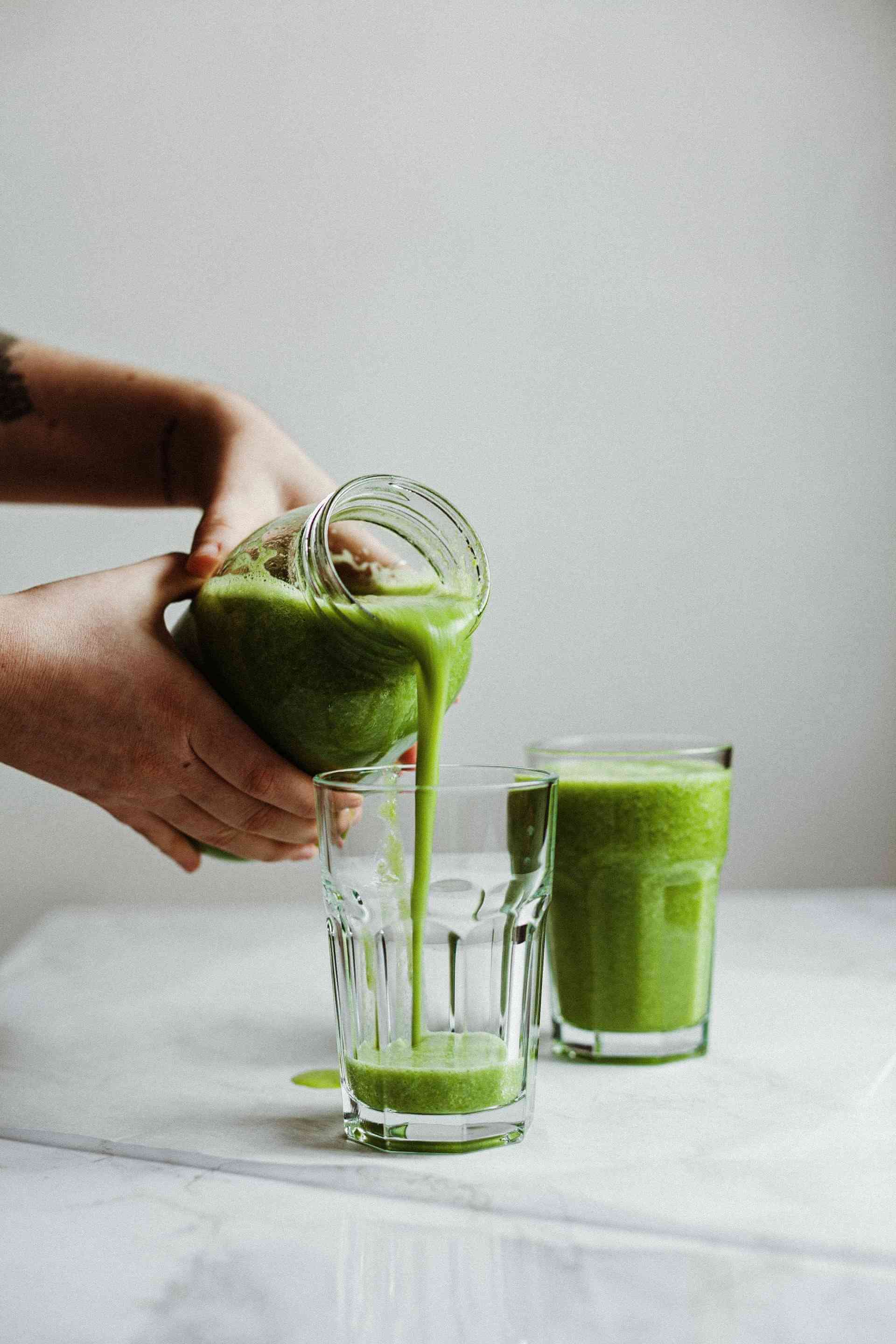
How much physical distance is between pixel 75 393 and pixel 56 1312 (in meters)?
0.97

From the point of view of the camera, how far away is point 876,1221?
59 cm

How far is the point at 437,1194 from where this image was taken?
2.07ft

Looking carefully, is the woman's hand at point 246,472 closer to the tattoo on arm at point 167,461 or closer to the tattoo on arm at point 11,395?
the tattoo on arm at point 167,461

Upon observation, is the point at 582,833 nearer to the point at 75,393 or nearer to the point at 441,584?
the point at 441,584

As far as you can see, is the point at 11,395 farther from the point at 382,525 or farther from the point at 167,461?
the point at 382,525

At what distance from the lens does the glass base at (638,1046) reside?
0.87 meters

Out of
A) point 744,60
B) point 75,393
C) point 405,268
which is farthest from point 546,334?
point 75,393

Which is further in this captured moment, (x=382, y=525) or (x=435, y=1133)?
(x=382, y=525)

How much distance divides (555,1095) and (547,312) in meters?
1.67

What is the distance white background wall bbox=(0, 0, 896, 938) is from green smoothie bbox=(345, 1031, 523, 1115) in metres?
1.50

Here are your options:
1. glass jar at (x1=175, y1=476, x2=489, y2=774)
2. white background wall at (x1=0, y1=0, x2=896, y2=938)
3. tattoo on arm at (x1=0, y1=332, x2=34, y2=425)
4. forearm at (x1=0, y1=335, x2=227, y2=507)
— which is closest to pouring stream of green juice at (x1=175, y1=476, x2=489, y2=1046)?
glass jar at (x1=175, y1=476, x2=489, y2=774)

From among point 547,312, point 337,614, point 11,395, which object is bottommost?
point 337,614

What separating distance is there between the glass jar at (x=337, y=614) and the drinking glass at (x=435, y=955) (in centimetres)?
6

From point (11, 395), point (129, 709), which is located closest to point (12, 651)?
point (129, 709)
